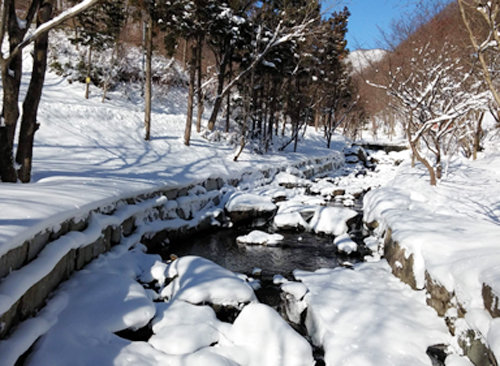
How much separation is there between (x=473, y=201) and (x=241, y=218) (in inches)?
271

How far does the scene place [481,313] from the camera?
3344 millimetres

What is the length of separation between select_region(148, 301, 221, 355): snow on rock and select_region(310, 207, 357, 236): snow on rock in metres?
5.85

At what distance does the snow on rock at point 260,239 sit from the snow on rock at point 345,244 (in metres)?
1.48

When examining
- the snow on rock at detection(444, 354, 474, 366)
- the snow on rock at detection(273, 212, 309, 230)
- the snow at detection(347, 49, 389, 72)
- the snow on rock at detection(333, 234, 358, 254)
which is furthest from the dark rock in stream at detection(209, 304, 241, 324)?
the snow at detection(347, 49, 389, 72)

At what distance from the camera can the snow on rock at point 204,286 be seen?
14.5 ft

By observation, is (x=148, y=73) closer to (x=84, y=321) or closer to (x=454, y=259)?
(x=84, y=321)

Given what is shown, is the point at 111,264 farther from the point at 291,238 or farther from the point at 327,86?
the point at 327,86

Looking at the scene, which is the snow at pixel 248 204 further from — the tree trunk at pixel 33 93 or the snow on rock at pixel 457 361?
the snow on rock at pixel 457 361

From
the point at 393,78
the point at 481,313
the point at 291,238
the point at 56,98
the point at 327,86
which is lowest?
the point at 291,238

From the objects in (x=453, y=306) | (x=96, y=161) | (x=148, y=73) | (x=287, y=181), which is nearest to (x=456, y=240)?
(x=453, y=306)

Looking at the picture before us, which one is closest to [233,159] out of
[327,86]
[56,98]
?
[56,98]

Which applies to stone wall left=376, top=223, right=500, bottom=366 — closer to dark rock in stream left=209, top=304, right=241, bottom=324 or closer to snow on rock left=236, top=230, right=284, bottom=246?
dark rock in stream left=209, top=304, right=241, bottom=324

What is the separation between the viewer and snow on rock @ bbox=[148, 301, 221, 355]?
349 centimetres

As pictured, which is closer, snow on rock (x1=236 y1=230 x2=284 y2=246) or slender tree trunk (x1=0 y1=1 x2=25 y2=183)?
slender tree trunk (x1=0 y1=1 x2=25 y2=183)
